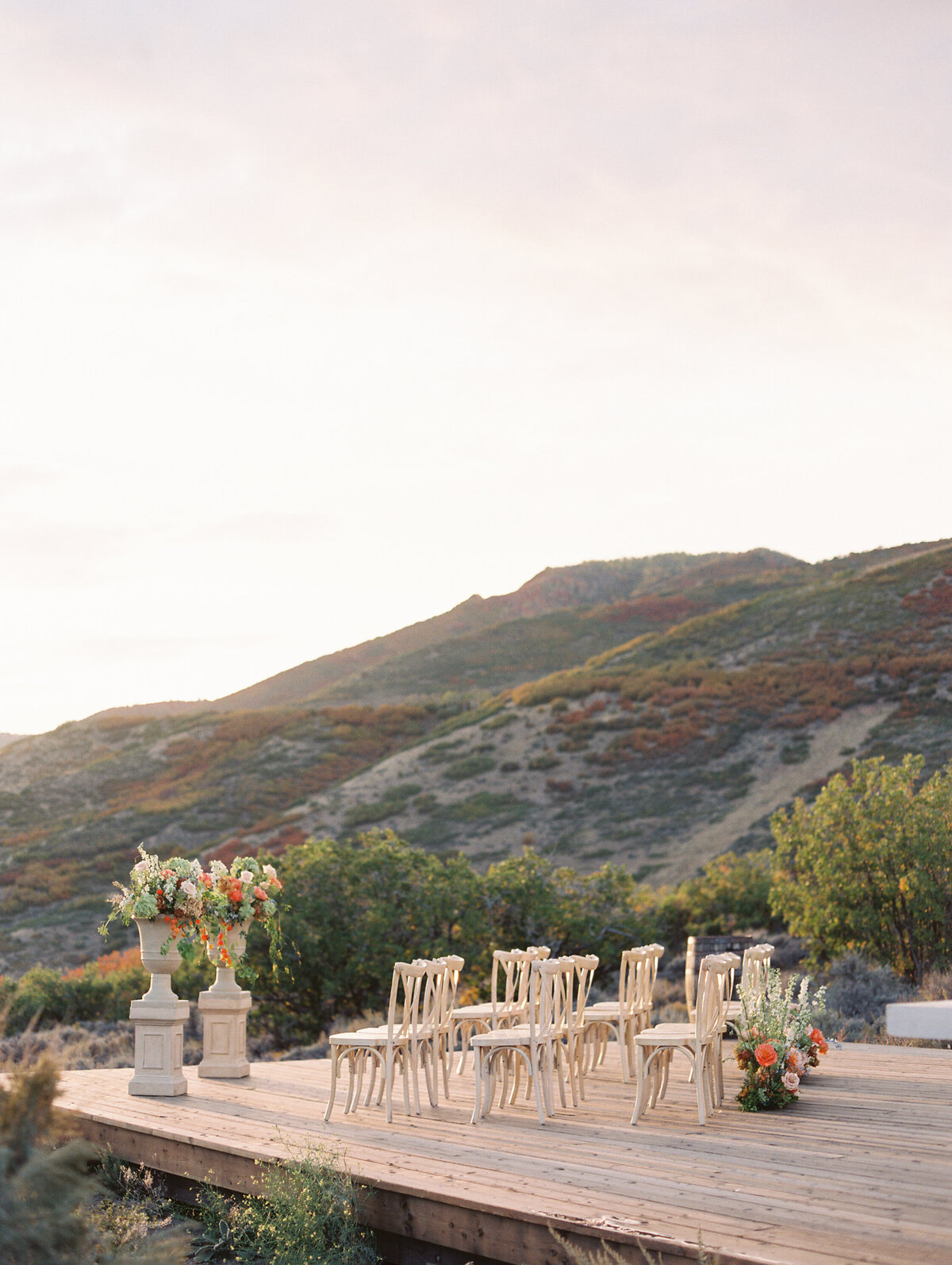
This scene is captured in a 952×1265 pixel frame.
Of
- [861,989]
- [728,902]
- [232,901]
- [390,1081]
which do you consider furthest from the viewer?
[728,902]

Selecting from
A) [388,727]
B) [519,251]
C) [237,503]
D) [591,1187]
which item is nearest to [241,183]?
[519,251]

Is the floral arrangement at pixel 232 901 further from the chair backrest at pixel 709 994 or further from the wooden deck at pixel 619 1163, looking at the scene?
the chair backrest at pixel 709 994

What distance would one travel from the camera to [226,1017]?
23.4 feet

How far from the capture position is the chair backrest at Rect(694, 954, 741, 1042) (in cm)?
513

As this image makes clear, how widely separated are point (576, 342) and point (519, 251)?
6.02ft

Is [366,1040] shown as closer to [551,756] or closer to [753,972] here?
[753,972]

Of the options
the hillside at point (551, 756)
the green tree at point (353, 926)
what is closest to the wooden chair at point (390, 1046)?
the green tree at point (353, 926)

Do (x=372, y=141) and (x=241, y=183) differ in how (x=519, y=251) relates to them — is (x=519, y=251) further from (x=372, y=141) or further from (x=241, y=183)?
(x=241, y=183)

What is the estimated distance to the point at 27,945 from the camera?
831 inches

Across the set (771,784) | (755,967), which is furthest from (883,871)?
(771,784)

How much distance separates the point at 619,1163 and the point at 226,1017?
364 cm

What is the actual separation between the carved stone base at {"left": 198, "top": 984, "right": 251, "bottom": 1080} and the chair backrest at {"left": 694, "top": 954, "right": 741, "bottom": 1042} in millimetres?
3208

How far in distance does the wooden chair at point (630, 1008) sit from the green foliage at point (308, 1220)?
7.19 ft

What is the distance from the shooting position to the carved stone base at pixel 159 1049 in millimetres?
6355
